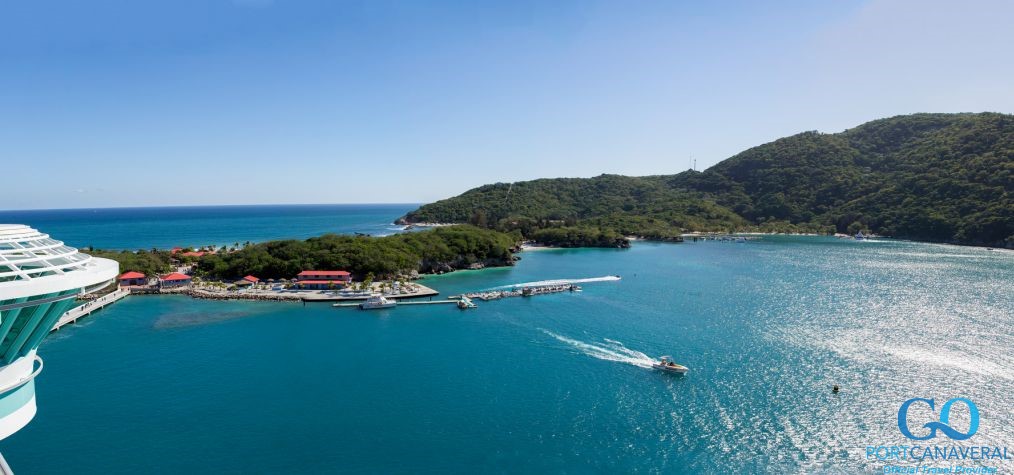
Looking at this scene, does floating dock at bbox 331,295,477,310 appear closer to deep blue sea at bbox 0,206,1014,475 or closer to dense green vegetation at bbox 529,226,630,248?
deep blue sea at bbox 0,206,1014,475

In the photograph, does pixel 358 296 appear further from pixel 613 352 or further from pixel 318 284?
pixel 613 352

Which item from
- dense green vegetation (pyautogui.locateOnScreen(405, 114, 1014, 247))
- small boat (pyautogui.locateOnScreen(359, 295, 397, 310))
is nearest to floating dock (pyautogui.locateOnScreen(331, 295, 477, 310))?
small boat (pyautogui.locateOnScreen(359, 295, 397, 310))

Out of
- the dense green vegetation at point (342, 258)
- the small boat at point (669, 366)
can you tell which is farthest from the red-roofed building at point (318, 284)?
the small boat at point (669, 366)

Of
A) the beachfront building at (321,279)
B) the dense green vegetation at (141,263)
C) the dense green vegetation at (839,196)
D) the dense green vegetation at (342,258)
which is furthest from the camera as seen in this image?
the dense green vegetation at (839,196)

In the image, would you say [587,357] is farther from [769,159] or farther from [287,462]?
[769,159]

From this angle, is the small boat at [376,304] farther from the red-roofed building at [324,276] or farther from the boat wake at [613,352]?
the boat wake at [613,352]

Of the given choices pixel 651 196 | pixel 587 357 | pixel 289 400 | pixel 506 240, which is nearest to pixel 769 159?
pixel 651 196

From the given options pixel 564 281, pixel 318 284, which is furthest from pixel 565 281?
pixel 318 284
